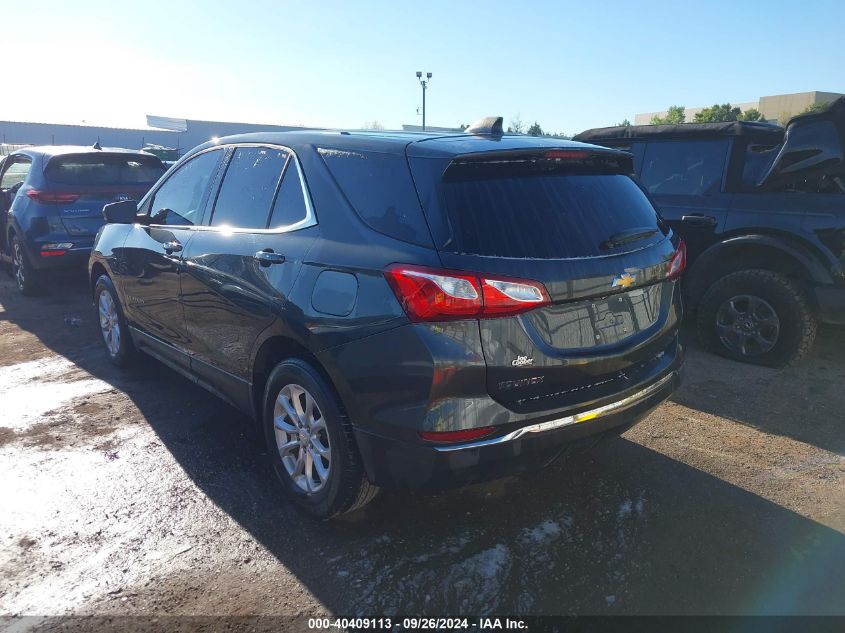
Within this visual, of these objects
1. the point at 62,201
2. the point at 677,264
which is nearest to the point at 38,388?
the point at 62,201

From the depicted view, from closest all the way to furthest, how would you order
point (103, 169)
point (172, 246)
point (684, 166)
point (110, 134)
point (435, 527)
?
1. point (435, 527)
2. point (172, 246)
3. point (684, 166)
4. point (103, 169)
5. point (110, 134)

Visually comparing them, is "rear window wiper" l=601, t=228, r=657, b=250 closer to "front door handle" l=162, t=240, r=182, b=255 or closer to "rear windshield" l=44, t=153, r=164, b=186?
"front door handle" l=162, t=240, r=182, b=255

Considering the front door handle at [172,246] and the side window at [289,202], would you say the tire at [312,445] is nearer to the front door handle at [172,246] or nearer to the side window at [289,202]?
the side window at [289,202]

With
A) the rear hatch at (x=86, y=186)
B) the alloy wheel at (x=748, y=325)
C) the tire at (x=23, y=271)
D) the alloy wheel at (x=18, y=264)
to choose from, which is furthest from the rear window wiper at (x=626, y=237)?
the alloy wheel at (x=18, y=264)

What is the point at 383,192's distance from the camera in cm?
267

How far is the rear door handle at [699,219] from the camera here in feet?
17.2

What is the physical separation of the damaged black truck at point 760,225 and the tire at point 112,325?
15.1ft

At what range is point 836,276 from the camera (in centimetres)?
454

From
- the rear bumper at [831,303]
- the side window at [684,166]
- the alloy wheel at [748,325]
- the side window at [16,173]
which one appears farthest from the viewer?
the side window at [16,173]

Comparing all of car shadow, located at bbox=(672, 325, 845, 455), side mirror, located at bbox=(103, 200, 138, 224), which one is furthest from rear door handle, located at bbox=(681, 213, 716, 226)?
side mirror, located at bbox=(103, 200, 138, 224)

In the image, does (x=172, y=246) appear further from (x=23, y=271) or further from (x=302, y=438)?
(x=23, y=271)

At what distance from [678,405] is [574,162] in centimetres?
227

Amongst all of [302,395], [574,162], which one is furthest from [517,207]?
[302,395]

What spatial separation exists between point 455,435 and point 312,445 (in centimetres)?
87
